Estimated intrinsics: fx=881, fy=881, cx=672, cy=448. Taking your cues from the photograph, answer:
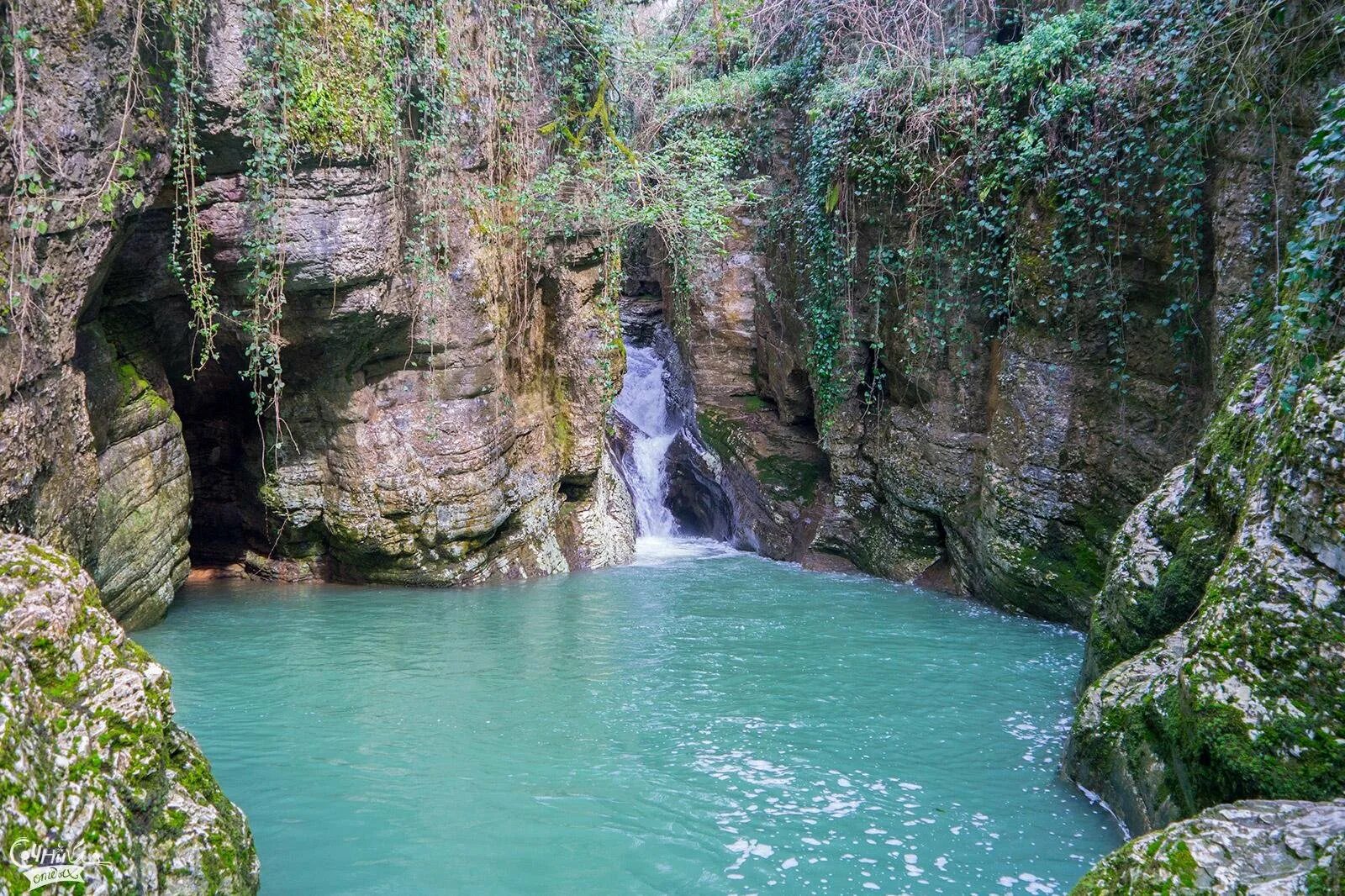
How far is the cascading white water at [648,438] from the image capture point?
13.6 meters

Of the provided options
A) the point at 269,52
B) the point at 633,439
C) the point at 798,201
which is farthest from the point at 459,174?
the point at 633,439

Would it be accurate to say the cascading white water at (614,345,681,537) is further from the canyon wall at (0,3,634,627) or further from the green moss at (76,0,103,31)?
the green moss at (76,0,103,31)

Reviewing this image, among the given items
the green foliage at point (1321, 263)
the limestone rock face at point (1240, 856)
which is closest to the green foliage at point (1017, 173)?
the green foliage at point (1321, 263)

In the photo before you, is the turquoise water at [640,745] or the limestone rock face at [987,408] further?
the limestone rock face at [987,408]

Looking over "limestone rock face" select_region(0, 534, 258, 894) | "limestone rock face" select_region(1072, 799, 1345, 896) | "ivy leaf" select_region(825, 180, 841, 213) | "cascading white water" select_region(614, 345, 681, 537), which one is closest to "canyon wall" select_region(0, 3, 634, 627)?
"cascading white water" select_region(614, 345, 681, 537)

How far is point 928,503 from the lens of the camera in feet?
33.3

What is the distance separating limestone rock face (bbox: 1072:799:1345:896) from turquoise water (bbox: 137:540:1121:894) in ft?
2.93

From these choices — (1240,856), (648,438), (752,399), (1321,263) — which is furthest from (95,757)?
(648,438)

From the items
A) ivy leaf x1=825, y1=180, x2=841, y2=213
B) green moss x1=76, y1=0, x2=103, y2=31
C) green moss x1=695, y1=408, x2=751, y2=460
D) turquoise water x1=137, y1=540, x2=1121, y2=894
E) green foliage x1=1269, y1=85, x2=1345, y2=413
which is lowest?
turquoise water x1=137, y1=540, x2=1121, y2=894

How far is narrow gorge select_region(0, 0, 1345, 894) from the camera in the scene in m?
3.34

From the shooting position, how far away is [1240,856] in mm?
2645

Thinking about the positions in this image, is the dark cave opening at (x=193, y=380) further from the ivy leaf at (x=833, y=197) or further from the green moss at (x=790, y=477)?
the ivy leaf at (x=833, y=197)

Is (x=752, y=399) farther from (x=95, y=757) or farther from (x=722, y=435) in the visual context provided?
(x=95, y=757)

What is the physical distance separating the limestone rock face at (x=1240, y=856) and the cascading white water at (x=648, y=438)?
1058cm
